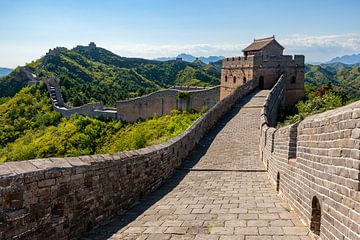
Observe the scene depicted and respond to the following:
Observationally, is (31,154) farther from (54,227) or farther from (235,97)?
(54,227)

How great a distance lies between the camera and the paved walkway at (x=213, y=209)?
5.44 m

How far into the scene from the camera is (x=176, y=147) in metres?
11.2

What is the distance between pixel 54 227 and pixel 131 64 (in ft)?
321

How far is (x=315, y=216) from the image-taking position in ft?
16.3

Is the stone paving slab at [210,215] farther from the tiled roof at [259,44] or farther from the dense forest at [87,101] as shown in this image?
the tiled roof at [259,44]

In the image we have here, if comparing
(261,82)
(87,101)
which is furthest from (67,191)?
(87,101)

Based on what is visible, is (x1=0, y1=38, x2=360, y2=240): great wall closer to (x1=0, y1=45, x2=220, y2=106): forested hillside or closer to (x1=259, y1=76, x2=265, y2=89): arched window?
(x1=259, y1=76, x2=265, y2=89): arched window

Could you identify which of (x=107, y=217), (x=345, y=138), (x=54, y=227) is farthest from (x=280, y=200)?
(x=54, y=227)

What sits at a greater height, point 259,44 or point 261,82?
point 259,44

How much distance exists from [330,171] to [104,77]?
74.3 m

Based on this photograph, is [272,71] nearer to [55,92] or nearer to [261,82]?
[261,82]

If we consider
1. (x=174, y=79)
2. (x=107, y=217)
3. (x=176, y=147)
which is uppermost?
(x=174, y=79)

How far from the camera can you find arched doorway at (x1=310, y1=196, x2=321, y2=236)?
490cm

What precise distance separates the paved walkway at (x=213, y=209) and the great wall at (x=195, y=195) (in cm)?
2
